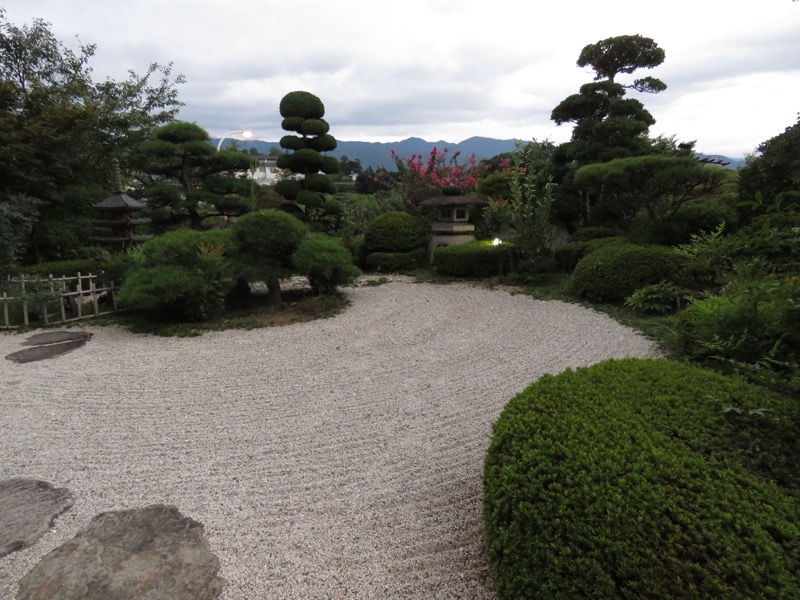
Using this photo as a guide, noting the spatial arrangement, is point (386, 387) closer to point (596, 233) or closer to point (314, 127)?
point (596, 233)

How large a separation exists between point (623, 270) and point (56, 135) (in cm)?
982

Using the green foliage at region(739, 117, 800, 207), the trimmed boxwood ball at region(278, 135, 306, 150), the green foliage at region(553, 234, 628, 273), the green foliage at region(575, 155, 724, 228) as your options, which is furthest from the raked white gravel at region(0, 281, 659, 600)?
the trimmed boxwood ball at region(278, 135, 306, 150)

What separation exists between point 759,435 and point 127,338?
5995 millimetres

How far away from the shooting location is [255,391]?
12.3 ft

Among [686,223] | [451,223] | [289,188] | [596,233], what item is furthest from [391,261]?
[686,223]

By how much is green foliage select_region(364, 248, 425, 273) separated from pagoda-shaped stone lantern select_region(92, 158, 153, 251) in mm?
4545

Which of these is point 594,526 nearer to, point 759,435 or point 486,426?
point 759,435

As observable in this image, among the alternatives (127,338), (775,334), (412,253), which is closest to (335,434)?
(775,334)

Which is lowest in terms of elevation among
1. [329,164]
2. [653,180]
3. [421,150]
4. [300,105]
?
[653,180]

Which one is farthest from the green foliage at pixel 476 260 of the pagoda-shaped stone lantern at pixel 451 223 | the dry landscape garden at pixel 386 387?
the pagoda-shaped stone lantern at pixel 451 223

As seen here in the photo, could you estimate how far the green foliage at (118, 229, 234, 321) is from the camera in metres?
5.62

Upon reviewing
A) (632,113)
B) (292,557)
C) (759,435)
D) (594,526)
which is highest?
(632,113)

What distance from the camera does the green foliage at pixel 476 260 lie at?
888 centimetres

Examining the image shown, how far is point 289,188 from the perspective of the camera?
34.9 ft
